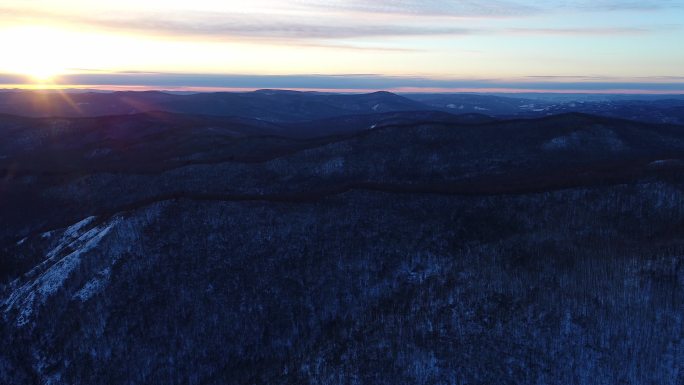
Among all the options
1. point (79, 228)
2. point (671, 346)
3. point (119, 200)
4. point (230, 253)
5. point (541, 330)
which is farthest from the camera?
point (119, 200)

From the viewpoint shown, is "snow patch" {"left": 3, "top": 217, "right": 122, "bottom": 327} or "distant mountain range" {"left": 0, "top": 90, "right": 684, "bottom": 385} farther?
"snow patch" {"left": 3, "top": 217, "right": 122, "bottom": 327}

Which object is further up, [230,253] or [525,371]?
[230,253]

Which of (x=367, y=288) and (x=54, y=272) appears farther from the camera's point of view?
(x=54, y=272)

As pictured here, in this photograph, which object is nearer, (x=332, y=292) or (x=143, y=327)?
(x=143, y=327)

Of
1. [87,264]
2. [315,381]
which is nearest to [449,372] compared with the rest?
[315,381]

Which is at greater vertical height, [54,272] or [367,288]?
[367,288]

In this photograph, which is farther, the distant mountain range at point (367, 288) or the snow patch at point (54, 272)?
the snow patch at point (54, 272)

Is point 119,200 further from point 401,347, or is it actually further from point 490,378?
point 490,378

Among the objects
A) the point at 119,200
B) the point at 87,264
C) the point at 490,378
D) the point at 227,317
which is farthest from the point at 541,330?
the point at 119,200

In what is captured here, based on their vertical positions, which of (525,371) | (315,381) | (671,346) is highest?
(671,346)

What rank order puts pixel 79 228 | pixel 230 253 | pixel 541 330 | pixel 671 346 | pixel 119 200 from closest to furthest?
pixel 671 346
pixel 541 330
pixel 230 253
pixel 79 228
pixel 119 200
